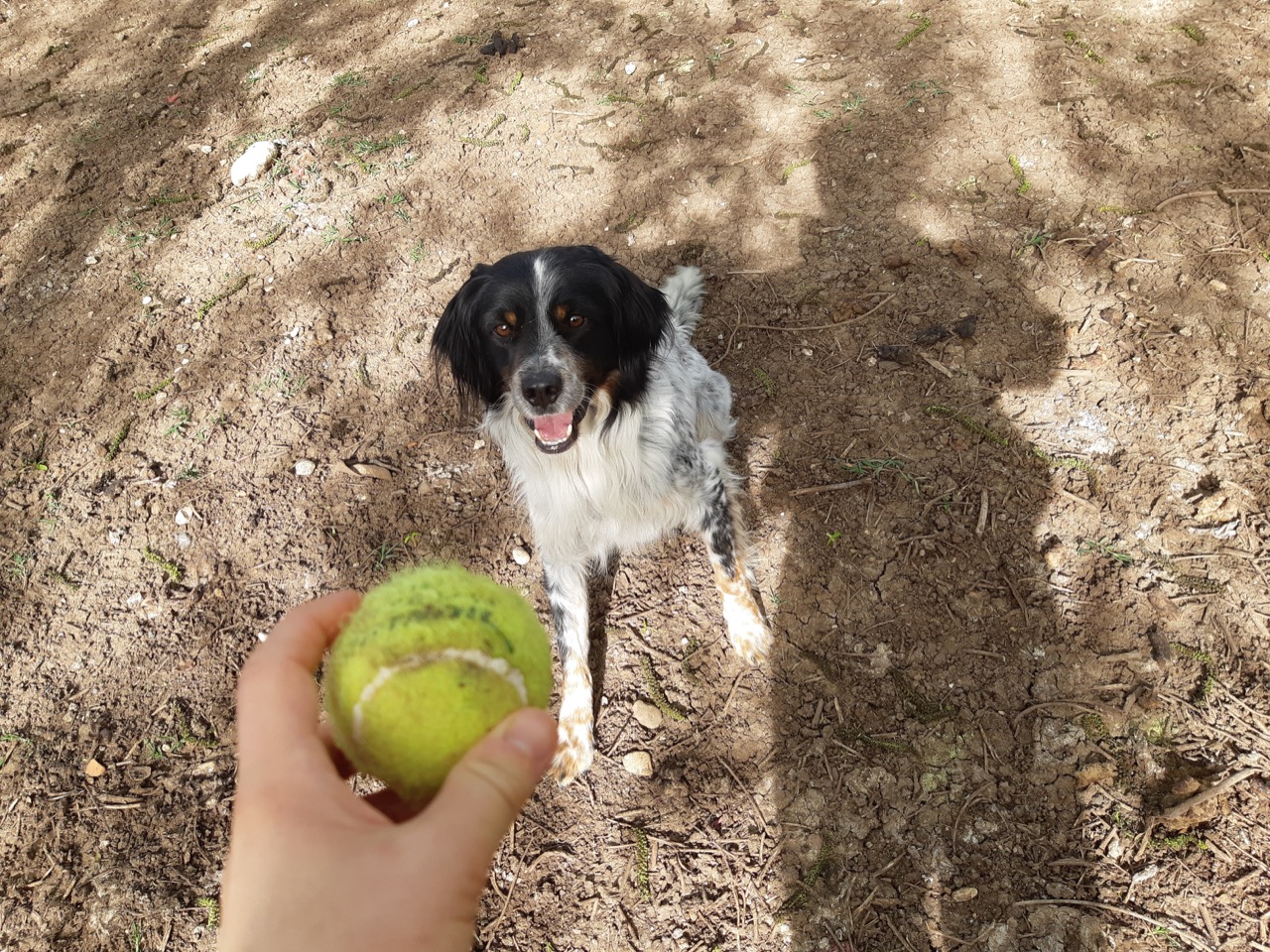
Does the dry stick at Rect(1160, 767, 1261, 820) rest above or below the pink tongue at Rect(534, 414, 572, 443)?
below

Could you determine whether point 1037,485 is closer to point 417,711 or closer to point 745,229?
Result: point 745,229

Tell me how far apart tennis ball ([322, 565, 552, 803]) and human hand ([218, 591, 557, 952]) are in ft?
0.48

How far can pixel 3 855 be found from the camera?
2.91 m

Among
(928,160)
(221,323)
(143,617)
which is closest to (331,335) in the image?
(221,323)

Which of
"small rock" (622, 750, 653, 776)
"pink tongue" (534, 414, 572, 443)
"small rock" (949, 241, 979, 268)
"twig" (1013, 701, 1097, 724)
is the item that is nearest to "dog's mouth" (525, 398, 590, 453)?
"pink tongue" (534, 414, 572, 443)

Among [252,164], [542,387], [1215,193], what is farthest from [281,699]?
[252,164]

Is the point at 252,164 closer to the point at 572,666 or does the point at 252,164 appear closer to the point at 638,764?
the point at 572,666

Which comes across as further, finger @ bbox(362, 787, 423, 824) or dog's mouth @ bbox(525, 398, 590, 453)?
dog's mouth @ bbox(525, 398, 590, 453)

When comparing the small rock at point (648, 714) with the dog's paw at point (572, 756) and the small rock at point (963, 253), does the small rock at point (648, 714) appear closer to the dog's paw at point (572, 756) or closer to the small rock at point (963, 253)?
the dog's paw at point (572, 756)

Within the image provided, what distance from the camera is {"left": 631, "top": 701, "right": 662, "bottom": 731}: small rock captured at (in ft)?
10.0

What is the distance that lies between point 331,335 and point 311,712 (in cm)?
382

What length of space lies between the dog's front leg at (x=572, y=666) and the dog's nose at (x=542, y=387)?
0.81 meters

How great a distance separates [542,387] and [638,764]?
5.33ft

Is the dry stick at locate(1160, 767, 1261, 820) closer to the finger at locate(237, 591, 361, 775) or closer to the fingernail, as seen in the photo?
the fingernail
